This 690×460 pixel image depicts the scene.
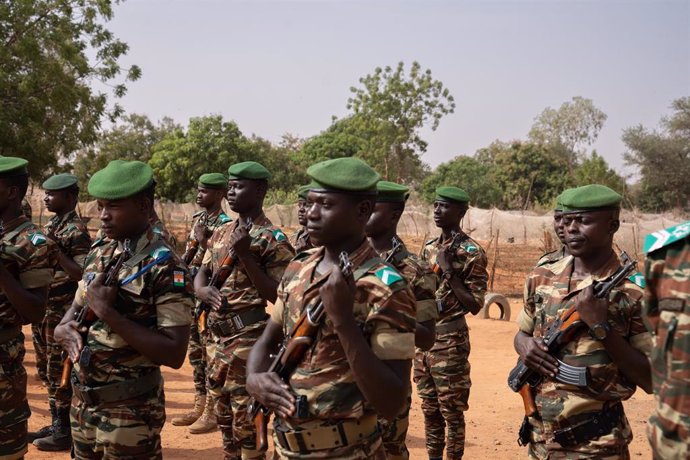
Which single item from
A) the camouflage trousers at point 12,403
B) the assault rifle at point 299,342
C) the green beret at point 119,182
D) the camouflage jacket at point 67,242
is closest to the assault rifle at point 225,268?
the camouflage trousers at point 12,403

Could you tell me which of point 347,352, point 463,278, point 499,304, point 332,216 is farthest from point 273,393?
point 499,304

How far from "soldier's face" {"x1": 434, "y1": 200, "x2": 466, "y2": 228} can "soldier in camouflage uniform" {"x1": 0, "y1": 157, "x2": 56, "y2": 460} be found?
12.4 feet

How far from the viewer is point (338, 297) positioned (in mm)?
2736

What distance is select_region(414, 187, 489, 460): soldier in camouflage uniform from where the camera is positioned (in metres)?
6.60

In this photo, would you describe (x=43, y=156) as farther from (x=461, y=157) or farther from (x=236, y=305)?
(x=461, y=157)

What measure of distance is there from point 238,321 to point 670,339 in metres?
4.09

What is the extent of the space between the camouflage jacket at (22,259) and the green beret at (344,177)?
2.40m

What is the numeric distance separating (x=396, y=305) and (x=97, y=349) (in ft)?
6.29

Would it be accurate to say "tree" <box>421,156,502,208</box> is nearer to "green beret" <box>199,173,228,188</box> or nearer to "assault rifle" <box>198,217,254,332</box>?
"green beret" <box>199,173,228,188</box>

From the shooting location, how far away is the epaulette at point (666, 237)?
7.44 feet

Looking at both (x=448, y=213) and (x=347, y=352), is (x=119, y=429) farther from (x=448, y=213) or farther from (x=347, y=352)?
(x=448, y=213)

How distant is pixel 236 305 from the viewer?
19.1 feet

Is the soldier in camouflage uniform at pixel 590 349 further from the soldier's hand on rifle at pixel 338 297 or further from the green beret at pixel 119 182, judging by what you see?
the green beret at pixel 119 182

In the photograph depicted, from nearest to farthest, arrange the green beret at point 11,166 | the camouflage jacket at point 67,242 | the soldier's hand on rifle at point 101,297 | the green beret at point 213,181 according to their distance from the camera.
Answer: the soldier's hand on rifle at point 101,297, the green beret at point 11,166, the camouflage jacket at point 67,242, the green beret at point 213,181
